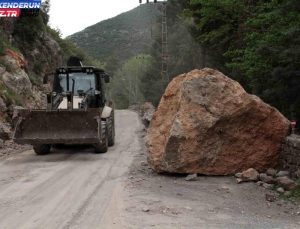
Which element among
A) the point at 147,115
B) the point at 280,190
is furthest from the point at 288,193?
the point at 147,115

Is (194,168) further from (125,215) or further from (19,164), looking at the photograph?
(19,164)

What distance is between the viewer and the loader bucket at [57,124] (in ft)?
44.9

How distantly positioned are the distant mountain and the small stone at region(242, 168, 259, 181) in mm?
109077

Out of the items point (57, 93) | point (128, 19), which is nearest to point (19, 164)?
point (57, 93)

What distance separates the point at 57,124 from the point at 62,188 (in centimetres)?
477

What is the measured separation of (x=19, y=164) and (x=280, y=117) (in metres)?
6.73

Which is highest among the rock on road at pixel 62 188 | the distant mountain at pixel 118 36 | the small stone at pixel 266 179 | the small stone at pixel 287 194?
the distant mountain at pixel 118 36

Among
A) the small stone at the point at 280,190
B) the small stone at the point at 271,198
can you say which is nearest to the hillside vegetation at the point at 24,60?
the small stone at the point at 280,190

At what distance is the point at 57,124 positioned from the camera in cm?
1383

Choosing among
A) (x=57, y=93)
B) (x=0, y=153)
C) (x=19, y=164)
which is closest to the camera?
(x=19, y=164)

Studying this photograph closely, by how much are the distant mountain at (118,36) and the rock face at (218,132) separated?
10823 cm

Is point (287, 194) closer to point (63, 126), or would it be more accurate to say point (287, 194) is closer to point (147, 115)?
point (63, 126)

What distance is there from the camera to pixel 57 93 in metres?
15.9

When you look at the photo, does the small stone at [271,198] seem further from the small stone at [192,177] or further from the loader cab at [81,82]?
the loader cab at [81,82]
